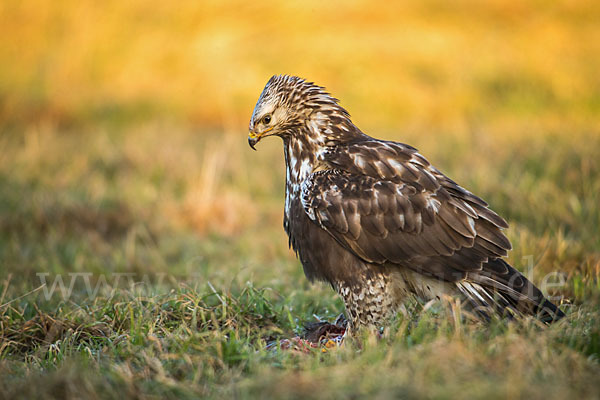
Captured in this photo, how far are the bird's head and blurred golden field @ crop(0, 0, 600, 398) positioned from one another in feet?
3.50

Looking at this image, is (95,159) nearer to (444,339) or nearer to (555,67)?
(444,339)

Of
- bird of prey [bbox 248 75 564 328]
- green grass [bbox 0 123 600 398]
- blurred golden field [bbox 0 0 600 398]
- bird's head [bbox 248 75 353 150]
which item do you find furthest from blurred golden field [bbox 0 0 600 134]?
bird of prey [bbox 248 75 564 328]

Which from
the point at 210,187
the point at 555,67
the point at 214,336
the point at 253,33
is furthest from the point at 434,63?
the point at 214,336

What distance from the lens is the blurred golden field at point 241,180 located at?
279 cm

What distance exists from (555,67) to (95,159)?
8.18 m

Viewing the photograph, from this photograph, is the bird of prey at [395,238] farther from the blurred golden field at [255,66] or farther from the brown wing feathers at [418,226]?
the blurred golden field at [255,66]

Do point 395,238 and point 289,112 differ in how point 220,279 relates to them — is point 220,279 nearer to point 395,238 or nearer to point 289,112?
point 289,112

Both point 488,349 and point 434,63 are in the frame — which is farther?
point 434,63

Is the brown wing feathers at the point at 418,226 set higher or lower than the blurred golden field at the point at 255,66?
lower

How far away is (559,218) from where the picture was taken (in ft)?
18.0

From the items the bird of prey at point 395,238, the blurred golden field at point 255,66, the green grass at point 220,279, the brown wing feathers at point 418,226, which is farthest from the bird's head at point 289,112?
the blurred golden field at point 255,66

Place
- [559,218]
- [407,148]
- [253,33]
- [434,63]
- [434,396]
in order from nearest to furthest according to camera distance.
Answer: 1. [434,396]
2. [407,148]
3. [559,218]
4. [434,63]
5. [253,33]

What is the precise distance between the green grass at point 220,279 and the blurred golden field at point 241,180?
2 cm

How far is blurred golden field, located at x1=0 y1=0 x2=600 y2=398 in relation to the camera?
9.17 feet
